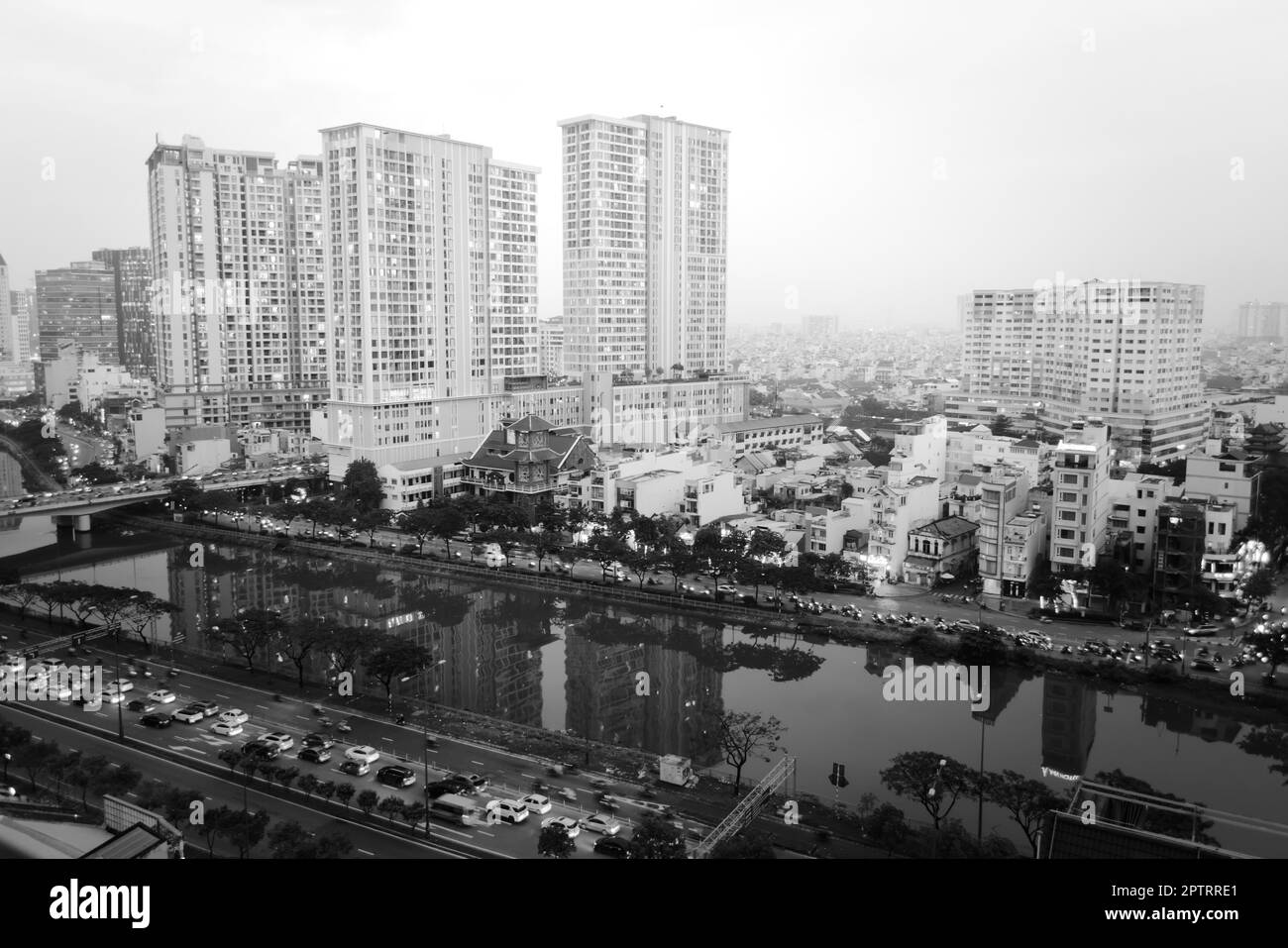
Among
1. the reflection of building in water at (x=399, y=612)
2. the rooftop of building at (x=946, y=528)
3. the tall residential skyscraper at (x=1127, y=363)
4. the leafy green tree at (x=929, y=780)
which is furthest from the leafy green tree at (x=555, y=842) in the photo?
the tall residential skyscraper at (x=1127, y=363)

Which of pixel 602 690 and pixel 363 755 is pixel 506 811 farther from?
pixel 602 690

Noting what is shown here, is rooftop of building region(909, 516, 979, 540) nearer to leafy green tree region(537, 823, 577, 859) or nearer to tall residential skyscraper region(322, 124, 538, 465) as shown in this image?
leafy green tree region(537, 823, 577, 859)

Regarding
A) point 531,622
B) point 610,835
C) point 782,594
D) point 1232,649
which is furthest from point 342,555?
point 1232,649

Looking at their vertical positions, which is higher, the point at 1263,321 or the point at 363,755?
the point at 1263,321

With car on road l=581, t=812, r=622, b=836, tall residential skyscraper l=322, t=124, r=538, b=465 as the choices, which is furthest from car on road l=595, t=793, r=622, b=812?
tall residential skyscraper l=322, t=124, r=538, b=465

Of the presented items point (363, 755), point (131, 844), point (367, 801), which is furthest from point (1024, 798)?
point (131, 844)

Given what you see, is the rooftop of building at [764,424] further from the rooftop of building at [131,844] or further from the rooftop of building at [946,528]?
the rooftop of building at [131,844]
